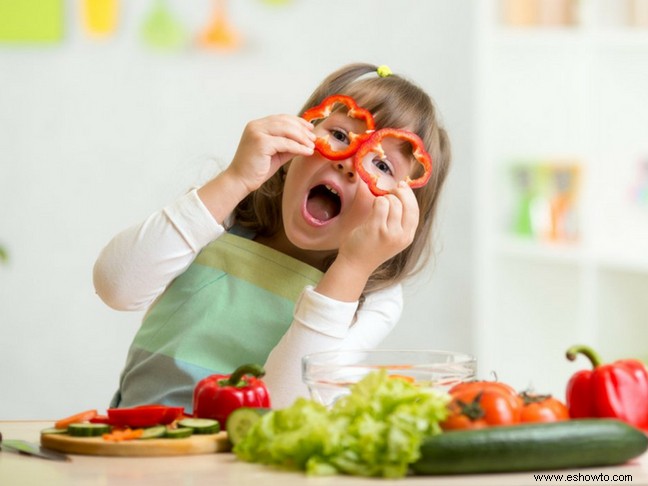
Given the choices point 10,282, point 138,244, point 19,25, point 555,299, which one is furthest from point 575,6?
point 138,244

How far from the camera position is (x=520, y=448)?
3.50 ft

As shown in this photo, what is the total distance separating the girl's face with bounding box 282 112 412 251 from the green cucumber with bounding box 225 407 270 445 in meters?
0.66

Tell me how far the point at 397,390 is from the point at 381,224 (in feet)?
1.95

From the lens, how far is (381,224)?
1.67 metres

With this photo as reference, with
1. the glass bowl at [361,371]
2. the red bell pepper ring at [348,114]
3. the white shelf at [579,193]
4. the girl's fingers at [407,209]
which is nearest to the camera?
the glass bowl at [361,371]

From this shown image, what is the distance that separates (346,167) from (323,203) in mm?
123

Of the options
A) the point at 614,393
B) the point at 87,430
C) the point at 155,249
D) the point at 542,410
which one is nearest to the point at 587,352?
the point at 614,393

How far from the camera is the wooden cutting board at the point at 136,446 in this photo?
1.19 metres

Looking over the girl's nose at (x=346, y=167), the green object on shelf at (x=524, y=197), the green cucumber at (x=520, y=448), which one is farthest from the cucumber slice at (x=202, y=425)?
the green object on shelf at (x=524, y=197)

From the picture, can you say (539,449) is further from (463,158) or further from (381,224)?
(463,158)

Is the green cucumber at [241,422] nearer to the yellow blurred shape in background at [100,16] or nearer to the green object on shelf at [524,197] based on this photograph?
the yellow blurred shape in background at [100,16]

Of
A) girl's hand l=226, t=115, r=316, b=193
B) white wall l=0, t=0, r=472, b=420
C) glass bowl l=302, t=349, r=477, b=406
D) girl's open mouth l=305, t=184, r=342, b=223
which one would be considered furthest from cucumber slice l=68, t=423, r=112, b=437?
white wall l=0, t=0, r=472, b=420

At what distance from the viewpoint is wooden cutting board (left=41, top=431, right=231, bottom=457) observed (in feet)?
3.90

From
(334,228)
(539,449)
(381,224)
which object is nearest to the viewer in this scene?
(539,449)
